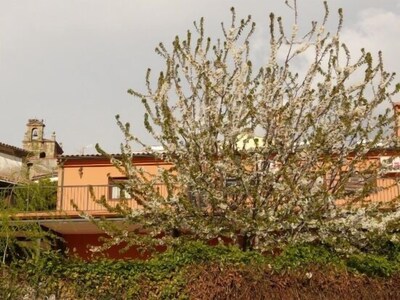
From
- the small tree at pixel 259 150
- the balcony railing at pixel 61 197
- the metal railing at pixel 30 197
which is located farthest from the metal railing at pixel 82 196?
the small tree at pixel 259 150

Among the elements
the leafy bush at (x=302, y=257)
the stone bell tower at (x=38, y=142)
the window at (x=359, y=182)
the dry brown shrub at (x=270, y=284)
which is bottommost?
the dry brown shrub at (x=270, y=284)

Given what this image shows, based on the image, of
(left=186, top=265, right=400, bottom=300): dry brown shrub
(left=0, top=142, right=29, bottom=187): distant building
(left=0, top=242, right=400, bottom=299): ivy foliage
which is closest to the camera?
(left=186, top=265, right=400, bottom=300): dry brown shrub

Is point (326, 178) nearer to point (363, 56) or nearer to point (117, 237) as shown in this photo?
point (363, 56)

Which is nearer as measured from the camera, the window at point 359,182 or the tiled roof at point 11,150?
the window at point 359,182

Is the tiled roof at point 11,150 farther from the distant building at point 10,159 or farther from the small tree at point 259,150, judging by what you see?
the small tree at point 259,150

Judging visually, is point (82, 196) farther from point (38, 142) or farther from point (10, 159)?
point (38, 142)

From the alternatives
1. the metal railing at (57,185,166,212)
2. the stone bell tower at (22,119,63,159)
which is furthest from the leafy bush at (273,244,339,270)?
the stone bell tower at (22,119,63,159)

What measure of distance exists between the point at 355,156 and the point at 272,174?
7.20 ft

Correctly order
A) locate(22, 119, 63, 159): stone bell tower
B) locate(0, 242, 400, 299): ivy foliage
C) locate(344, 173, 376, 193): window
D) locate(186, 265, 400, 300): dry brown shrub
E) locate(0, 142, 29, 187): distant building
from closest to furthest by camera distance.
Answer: locate(186, 265, 400, 300): dry brown shrub < locate(0, 242, 400, 299): ivy foliage < locate(344, 173, 376, 193): window < locate(0, 142, 29, 187): distant building < locate(22, 119, 63, 159): stone bell tower

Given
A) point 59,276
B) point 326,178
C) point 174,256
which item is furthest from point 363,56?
point 59,276

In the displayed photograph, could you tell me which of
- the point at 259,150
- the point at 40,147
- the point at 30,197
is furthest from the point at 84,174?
the point at 40,147

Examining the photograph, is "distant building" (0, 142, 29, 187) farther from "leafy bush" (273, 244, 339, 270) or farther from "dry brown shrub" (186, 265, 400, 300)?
"dry brown shrub" (186, 265, 400, 300)

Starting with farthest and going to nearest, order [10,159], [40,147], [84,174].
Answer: [40,147], [10,159], [84,174]

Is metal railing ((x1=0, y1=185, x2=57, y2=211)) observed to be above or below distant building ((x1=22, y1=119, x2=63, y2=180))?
below
